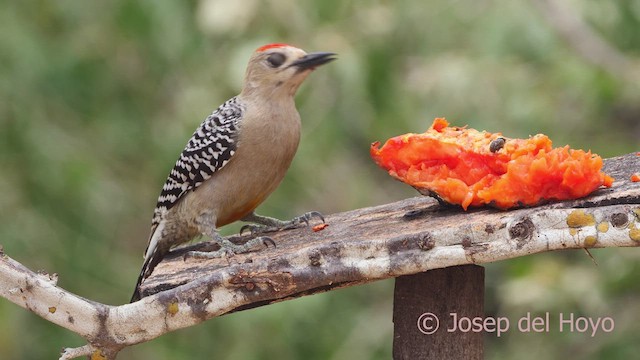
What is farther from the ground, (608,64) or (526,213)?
(608,64)

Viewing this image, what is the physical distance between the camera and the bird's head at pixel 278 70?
181 inches

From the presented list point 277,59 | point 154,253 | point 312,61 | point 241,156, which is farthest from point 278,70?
point 154,253

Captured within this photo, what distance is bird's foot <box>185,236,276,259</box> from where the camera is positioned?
406 cm

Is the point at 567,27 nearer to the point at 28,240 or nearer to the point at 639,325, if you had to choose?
the point at 639,325

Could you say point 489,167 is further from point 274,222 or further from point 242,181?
point 274,222

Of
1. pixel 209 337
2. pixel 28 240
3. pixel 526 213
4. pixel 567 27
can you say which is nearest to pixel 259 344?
pixel 209 337

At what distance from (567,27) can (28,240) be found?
4082mm

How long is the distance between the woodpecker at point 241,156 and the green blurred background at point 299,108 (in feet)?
Answer: 5.75

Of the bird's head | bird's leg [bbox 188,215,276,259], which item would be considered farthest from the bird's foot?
the bird's head

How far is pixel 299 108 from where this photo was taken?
23.5 feet

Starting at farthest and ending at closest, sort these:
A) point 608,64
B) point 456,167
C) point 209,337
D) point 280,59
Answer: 1. point 209,337
2. point 608,64
3. point 280,59
4. point 456,167

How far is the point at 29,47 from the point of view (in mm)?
7211

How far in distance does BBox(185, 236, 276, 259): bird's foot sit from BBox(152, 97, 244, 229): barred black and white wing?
431mm

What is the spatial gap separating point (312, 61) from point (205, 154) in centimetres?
63
